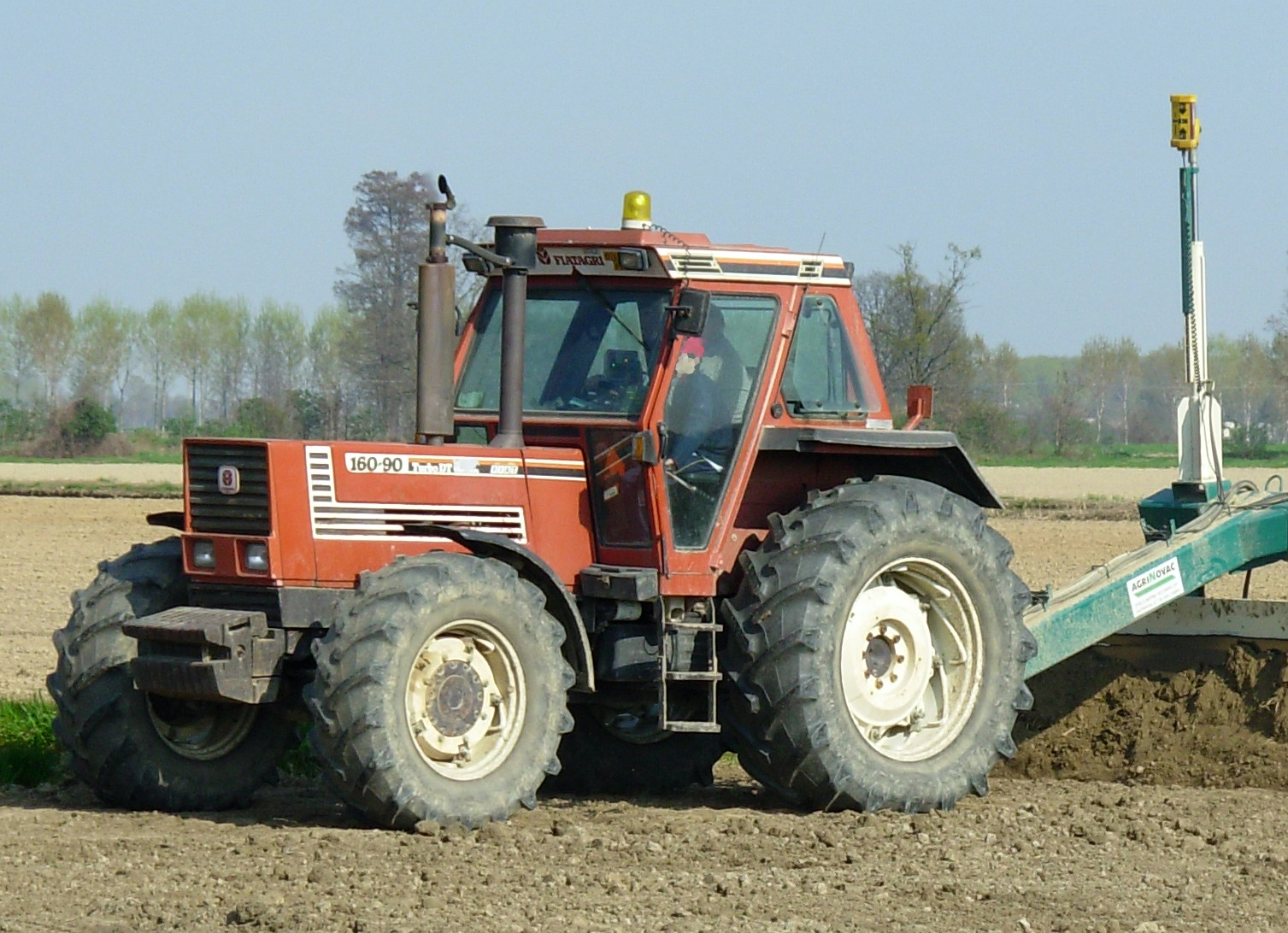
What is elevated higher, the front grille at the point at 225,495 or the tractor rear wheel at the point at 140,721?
the front grille at the point at 225,495

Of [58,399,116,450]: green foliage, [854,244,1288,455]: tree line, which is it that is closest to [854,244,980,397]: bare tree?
[854,244,1288,455]: tree line

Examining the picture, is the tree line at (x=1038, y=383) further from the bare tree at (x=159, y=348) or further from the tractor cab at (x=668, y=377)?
the bare tree at (x=159, y=348)

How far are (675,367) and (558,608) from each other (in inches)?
44.6

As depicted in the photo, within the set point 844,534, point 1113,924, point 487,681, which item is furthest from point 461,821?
point 1113,924

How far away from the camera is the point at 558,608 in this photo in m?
7.75

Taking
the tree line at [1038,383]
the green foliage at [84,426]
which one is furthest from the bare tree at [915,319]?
the green foliage at [84,426]

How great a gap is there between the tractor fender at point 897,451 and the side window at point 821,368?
0.47ft

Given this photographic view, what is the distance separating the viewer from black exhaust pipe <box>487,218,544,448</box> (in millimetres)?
7922

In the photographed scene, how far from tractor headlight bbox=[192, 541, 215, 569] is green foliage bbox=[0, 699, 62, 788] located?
5.11 ft

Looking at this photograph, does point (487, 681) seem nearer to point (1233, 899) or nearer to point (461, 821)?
point (461, 821)

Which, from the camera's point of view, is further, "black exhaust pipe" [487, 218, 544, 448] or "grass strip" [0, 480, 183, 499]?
"grass strip" [0, 480, 183, 499]

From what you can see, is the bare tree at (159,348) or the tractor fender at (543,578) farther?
the bare tree at (159,348)

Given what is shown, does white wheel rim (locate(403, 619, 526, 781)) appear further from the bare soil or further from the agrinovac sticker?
the agrinovac sticker

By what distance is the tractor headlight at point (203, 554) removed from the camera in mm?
7535
